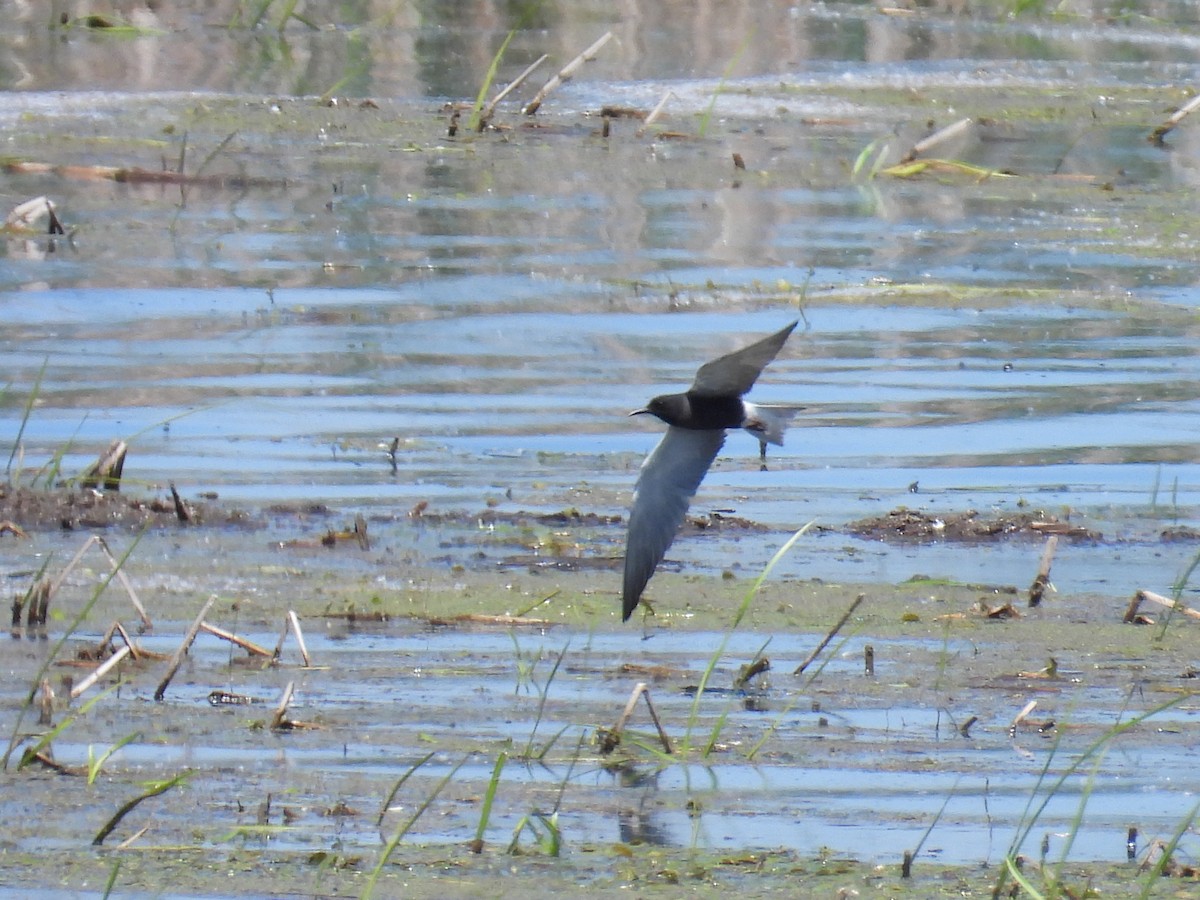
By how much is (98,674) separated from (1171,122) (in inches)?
430

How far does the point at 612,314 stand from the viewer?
1009cm

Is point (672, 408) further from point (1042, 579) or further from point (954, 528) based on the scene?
point (954, 528)

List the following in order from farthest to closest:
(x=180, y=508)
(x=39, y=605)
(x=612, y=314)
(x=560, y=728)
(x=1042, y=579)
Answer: (x=612, y=314) < (x=180, y=508) < (x=1042, y=579) < (x=39, y=605) < (x=560, y=728)

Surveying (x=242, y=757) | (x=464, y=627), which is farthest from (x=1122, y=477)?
(x=242, y=757)

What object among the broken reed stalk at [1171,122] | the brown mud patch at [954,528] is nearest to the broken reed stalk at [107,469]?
the brown mud patch at [954,528]

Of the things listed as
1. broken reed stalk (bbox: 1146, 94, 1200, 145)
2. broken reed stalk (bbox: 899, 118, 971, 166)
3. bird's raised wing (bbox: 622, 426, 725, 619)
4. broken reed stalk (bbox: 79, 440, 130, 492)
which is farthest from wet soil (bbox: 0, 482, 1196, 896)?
broken reed stalk (bbox: 1146, 94, 1200, 145)

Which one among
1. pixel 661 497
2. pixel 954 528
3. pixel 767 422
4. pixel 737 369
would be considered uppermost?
pixel 737 369

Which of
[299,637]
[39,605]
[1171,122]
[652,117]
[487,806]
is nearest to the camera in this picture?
[487,806]

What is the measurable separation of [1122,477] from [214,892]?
14.4 feet

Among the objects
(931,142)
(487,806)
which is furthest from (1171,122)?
Answer: (487,806)

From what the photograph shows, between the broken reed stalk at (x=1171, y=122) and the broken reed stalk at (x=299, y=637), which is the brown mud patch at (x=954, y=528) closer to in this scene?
the broken reed stalk at (x=299, y=637)

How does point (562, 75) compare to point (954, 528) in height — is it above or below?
above

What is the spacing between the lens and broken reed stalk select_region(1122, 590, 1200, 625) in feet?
19.8

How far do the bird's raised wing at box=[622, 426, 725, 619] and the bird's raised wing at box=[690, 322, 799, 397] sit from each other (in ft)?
0.48
